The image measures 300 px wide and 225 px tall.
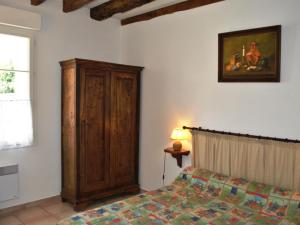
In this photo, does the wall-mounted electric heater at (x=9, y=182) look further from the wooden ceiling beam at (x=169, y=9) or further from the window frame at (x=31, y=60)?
the wooden ceiling beam at (x=169, y=9)

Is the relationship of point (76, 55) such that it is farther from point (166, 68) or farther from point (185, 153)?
point (185, 153)

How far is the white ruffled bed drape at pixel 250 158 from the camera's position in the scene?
2.74 meters

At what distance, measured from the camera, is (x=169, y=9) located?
3.80 metres

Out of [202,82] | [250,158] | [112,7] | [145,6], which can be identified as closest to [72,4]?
[112,7]

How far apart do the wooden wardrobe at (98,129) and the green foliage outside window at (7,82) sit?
1.98 feet

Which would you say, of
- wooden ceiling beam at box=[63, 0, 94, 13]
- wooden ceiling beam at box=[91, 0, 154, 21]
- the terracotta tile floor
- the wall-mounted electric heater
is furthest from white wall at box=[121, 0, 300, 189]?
the wall-mounted electric heater

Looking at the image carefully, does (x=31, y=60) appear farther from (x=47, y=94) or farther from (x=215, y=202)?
(x=215, y=202)

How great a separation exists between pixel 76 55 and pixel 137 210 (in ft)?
7.82

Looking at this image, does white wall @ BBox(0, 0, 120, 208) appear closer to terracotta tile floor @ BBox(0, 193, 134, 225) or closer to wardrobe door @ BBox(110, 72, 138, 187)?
terracotta tile floor @ BBox(0, 193, 134, 225)

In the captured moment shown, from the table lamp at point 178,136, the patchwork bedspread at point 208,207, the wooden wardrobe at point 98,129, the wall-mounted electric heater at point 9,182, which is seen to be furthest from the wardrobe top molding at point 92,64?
the patchwork bedspread at point 208,207

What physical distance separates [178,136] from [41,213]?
6.14 feet

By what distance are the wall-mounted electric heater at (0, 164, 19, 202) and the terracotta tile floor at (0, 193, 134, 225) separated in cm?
22

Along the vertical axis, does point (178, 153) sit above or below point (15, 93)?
below

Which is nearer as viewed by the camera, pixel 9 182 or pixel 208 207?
pixel 208 207
